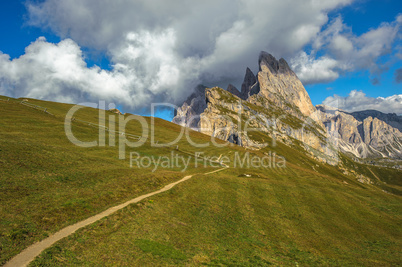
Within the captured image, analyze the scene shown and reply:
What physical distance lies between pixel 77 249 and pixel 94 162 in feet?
80.8

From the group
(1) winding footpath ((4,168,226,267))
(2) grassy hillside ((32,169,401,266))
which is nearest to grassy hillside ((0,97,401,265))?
(2) grassy hillside ((32,169,401,266))

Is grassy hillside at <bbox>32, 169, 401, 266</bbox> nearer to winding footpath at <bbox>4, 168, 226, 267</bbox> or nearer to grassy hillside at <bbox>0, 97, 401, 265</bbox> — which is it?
grassy hillside at <bbox>0, 97, 401, 265</bbox>

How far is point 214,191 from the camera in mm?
35531

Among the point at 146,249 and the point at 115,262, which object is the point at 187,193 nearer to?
the point at 146,249

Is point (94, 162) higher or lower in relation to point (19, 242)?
higher

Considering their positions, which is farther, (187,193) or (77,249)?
(187,193)

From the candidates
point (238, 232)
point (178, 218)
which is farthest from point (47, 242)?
point (238, 232)

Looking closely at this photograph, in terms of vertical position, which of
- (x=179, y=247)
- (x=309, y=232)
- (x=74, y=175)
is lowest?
(x=309, y=232)

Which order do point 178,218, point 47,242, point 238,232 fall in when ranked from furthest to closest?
point 178,218
point 238,232
point 47,242

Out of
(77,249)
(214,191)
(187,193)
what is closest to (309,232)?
(214,191)

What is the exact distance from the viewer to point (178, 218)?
78.8 ft

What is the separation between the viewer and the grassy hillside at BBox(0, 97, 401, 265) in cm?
1648

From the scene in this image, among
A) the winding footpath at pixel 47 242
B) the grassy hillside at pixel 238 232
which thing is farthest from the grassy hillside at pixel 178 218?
the winding footpath at pixel 47 242

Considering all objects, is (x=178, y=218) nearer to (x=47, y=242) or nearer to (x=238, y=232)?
(x=238, y=232)
